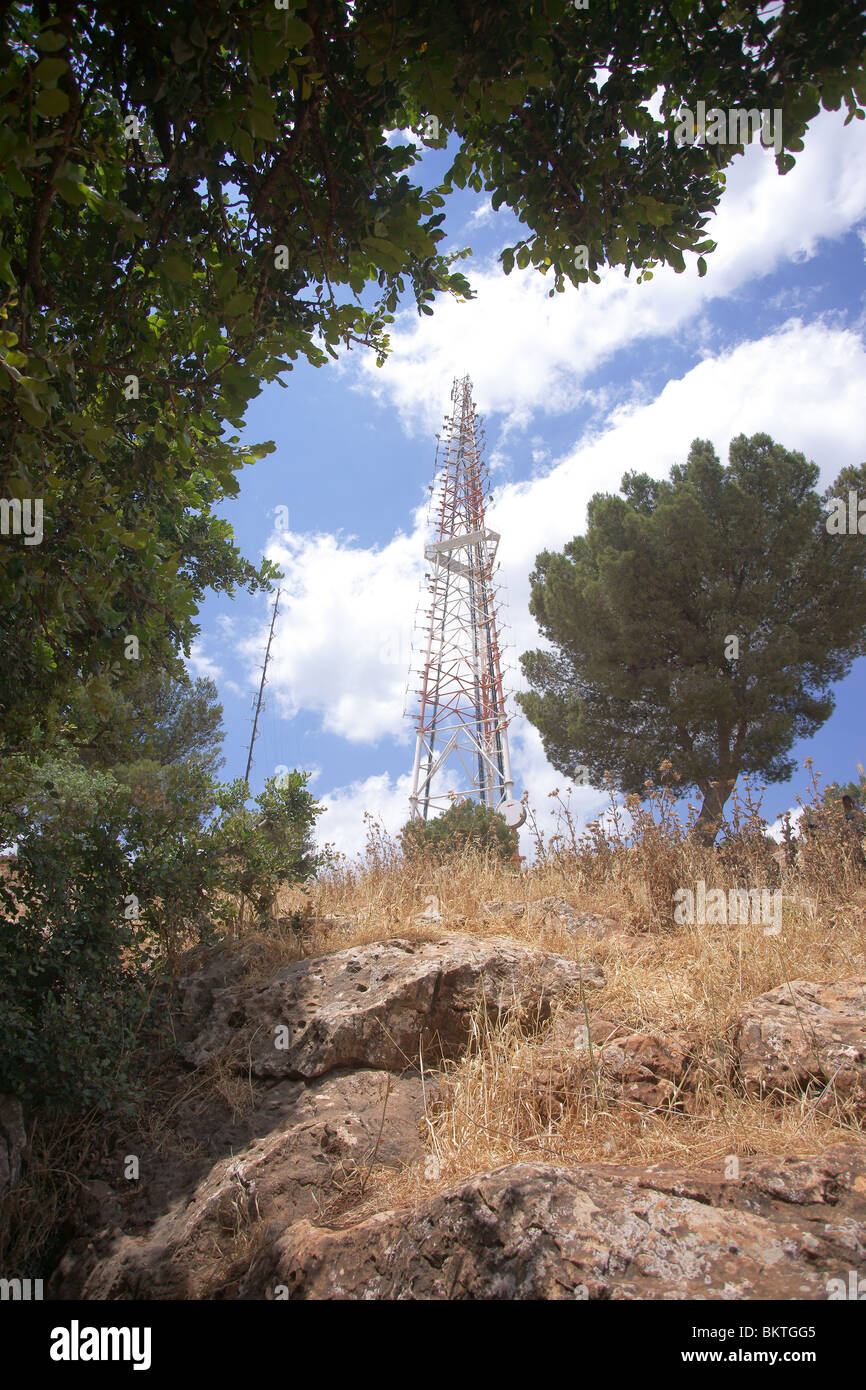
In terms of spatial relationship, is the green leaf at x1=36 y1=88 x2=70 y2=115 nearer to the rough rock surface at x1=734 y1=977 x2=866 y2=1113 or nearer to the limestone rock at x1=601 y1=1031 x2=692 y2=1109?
the limestone rock at x1=601 y1=1031 x2=692 y2=1109

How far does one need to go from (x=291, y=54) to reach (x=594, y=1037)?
447 centimetres

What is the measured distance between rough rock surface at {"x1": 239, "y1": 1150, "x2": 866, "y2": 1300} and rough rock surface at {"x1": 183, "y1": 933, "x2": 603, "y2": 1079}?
1.31 meters

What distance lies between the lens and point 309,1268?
248 cm

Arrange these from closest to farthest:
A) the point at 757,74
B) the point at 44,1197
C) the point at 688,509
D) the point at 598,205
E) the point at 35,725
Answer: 1. the point at 757,74
2. the point at 598,205
3. the point at 44,1197
4. the point at 35,725
5. the point at 688,509

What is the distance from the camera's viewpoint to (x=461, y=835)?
9.21 m

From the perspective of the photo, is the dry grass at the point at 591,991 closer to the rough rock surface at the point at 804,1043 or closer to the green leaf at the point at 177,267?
the rough rock surface at the point at 804,1043

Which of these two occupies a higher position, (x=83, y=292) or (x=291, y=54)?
(x=291, y=54)

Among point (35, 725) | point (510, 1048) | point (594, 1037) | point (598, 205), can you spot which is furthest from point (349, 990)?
point (598, 205)

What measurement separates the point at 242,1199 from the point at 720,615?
13.2 meters

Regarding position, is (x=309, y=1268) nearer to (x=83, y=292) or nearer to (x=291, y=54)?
(x=83, y=292)

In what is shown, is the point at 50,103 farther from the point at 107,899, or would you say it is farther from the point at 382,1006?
the point at 382,1006

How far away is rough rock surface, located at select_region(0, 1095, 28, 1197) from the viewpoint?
3285mm

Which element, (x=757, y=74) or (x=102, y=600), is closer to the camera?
(x=757, y=74)

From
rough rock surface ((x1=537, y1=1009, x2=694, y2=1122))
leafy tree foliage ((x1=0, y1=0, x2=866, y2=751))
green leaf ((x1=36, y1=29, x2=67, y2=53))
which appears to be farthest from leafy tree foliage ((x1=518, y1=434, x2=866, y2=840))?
Result: green leaf ((x1=36, y1=29, x2=67, y2=53))
